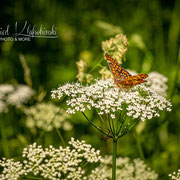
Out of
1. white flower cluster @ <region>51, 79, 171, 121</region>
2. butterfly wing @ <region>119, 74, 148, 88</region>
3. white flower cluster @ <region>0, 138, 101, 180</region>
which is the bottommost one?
white flower cluster @ <region>0, 138, 101, 180</region>

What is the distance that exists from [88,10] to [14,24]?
1852 mm

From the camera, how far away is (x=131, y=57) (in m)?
5.38

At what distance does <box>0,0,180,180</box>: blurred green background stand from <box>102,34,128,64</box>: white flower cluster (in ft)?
3.16

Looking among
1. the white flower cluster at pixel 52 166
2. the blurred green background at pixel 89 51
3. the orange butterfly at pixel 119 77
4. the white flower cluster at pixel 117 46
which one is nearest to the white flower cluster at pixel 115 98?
the orange butterfly at pixel 119 77

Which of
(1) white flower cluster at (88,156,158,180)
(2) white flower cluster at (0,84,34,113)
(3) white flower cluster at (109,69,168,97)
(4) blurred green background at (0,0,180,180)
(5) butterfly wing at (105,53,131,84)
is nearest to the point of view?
(5) butterfly wing at (105,53,131,84)

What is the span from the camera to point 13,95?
4031 millimetres

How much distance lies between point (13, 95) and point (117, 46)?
1915mm

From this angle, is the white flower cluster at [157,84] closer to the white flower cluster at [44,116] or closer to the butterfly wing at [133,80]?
the butterfly wing at [133,80]

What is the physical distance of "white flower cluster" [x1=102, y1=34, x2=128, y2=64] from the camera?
3.08 metres

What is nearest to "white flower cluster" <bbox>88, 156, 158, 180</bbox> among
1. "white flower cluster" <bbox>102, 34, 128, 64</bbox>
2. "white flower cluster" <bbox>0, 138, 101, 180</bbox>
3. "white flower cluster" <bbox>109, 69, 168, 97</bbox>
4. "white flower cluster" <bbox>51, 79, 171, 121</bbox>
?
"white flower cluster" <bbox>0, 138, 101, 180</bbox>

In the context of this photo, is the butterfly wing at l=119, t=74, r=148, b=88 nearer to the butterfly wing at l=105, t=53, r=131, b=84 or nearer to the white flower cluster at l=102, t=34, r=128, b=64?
the butterfly wing at l=105, t=53, r=131, b=84

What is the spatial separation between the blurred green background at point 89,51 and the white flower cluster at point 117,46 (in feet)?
3.16

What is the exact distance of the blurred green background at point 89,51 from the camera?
170 inches

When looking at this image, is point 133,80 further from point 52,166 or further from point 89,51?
point 89,51
